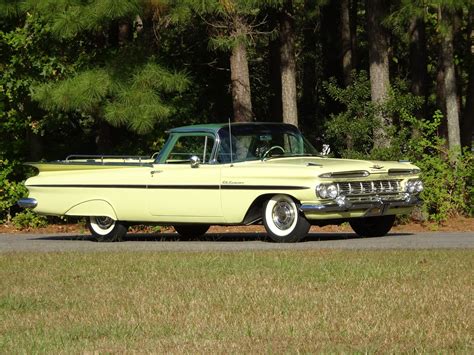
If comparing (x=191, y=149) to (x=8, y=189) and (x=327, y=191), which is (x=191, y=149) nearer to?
(x=327, y=191)

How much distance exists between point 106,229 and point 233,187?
2523mm

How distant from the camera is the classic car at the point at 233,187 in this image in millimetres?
16047

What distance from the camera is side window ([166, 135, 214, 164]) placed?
672 inches

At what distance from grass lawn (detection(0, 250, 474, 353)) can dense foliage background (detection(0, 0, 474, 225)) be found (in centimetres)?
802

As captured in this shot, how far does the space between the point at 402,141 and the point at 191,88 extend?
14.5 feet

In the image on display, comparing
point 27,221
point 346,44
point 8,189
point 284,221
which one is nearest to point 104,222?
point 284,221

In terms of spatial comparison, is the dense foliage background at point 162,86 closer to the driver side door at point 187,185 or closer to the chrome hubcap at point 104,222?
the chrome hubcap at point 104,222

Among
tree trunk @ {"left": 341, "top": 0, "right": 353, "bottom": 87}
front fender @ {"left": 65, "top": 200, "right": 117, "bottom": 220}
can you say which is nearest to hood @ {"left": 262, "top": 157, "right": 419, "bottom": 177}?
front fender @ {"left": 65, "top": 200, "right": 117, "bottom": 220}

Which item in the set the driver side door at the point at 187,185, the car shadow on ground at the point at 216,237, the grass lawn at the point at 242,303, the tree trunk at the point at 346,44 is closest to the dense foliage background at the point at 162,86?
the car shadow on ground at the point at 216,237

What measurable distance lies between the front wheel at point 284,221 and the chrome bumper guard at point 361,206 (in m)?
0.34

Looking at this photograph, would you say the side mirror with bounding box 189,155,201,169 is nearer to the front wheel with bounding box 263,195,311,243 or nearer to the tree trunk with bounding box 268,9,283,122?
the front wheel with bounding box 263,195,311,243

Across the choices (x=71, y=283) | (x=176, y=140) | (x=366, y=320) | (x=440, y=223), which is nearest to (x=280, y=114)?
(x=440, y=223)

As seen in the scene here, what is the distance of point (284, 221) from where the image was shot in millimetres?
16375

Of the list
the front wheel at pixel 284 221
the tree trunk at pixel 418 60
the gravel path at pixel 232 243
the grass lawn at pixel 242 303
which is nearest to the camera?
the grass lawn at pixel 242 303
